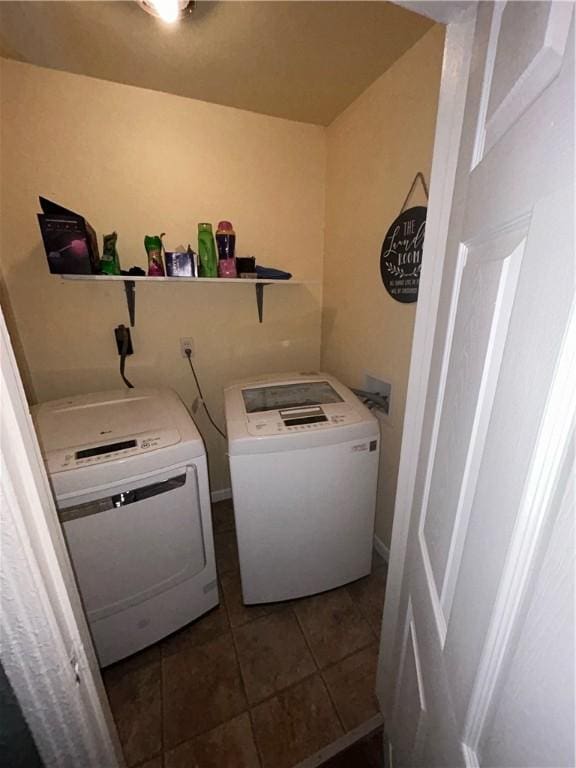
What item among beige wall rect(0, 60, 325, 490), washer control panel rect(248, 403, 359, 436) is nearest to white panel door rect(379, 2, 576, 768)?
washer control panel rect(248, 403, 359, 436)

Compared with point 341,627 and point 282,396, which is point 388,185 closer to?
point 282,396

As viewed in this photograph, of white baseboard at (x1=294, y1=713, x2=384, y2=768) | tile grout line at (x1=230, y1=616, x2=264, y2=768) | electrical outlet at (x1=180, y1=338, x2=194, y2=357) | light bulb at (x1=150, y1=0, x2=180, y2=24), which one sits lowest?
tile grout line at (x1=230, y1=616, x2=264, y2=768)

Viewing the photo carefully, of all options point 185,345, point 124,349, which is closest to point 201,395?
point 185,345

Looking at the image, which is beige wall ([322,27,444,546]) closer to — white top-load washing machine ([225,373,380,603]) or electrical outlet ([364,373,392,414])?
electrical outlet ([364,373,392,414])

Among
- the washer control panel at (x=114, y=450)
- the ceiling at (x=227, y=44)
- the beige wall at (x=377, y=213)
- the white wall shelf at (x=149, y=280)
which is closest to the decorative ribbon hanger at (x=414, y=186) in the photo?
the beige wall at (x=377, y=213)

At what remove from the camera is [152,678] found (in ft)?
4.16

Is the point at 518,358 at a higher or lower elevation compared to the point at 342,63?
lower

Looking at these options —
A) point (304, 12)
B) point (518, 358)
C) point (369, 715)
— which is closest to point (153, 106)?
point (304, 12)

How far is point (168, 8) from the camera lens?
3.25ft

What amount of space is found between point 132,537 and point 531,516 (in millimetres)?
1260

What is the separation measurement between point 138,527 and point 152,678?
72cm

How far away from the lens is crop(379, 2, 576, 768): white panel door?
0.28m

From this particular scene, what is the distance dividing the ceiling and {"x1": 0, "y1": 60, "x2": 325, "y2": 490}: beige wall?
0.43 ft

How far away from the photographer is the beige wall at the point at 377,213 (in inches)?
47.8
